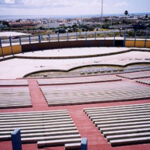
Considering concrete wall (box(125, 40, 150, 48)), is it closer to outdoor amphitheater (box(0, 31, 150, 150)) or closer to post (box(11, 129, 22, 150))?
outdoor amphitheater (box(0, 31, 150, 150))

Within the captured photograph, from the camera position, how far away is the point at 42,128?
923cm

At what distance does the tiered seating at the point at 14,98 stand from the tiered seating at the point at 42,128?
6.28 feet

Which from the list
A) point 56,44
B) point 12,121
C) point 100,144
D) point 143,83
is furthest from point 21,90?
point 56,44

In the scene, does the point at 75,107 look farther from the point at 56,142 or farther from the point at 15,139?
the point at 15,139

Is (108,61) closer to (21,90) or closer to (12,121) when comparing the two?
(21,90)

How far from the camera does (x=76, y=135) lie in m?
8.62

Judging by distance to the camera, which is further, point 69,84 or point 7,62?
point 7,62

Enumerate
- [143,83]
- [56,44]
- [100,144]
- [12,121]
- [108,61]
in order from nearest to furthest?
[100,144], [12,121], [143,83], [108,61], [56,44]

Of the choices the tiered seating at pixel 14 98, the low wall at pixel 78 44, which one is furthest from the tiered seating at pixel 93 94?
the low wall at pixel 78 44

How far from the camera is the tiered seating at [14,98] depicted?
12.9 meters

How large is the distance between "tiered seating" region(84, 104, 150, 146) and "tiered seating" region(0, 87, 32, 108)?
4.31m

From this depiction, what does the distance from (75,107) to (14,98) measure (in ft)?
14.1

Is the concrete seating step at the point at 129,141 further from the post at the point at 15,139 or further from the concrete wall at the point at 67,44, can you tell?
the concrete wall at the point at 67,44

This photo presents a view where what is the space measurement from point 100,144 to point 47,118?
3.12 m
